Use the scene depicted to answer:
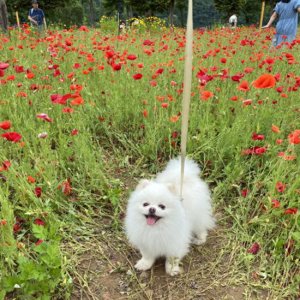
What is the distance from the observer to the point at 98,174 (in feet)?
A: 7.92

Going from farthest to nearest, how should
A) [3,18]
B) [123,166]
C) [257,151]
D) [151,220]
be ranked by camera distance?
[3,18] < [123,166] < [257,151] < [151,220]

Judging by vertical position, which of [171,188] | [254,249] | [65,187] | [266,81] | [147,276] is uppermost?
[266,81]

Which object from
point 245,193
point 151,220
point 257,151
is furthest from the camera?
point 245,193

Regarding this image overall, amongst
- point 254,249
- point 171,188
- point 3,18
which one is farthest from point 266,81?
point 3,18

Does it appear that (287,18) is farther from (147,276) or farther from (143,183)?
(147,276)

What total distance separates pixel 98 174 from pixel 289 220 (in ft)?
4.31

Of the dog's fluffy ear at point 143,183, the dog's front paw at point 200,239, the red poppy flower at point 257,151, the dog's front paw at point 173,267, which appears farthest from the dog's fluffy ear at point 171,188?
the red poppy flower at point 257,151

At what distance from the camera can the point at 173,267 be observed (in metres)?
1.94

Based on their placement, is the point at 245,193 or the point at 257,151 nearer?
the point at 257,151

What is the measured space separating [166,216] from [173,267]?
0.40 m

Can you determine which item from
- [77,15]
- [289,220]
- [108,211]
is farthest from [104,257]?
[77,15]

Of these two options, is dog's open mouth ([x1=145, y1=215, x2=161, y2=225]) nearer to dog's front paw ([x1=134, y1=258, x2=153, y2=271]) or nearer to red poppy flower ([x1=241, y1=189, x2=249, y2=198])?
dog's front paw ([x1=134, y1=258, x2=153, y2=271])

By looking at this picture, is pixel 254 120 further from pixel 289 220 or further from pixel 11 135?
pixel 11 135

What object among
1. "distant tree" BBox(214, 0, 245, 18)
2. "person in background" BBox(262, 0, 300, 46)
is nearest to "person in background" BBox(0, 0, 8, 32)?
"person in background" BBox(262, 0, 300, 46)
